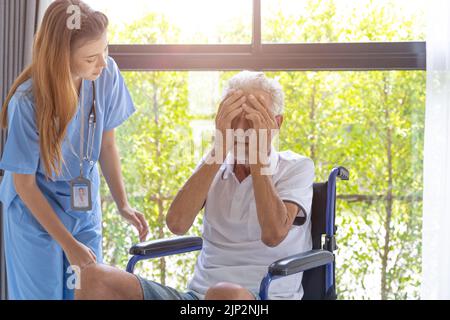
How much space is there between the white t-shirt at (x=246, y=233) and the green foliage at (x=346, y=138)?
76 cm

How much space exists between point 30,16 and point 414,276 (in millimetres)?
1910

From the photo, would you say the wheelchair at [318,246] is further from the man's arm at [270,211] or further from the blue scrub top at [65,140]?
the blue scrub top at [65,140]

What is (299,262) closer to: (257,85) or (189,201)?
(189,201)

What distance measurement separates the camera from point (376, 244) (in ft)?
10.2

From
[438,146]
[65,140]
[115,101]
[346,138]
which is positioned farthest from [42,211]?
[438,146]

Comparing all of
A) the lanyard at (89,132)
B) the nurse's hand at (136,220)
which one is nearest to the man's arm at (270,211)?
the nurse's hand at (136,220)

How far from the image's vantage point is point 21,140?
2.24 metres

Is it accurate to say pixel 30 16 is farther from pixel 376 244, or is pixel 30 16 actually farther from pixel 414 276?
pixel 414 276

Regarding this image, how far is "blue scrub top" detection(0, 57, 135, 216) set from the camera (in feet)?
7.25

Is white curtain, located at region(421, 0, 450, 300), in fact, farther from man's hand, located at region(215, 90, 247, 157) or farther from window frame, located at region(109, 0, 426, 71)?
man's hand, located at region(215, 90, 247, 157)

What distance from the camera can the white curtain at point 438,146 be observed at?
2.79 metres

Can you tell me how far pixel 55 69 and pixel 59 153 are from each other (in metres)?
0.25
